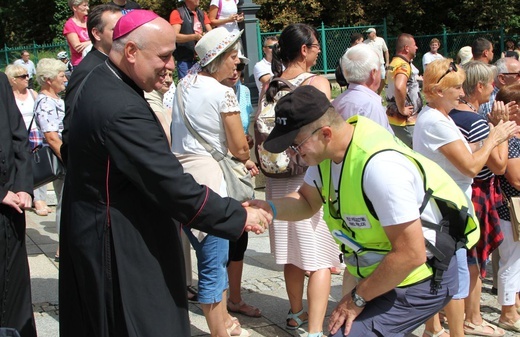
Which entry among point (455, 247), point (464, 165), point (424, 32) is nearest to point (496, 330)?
point (464, 165)

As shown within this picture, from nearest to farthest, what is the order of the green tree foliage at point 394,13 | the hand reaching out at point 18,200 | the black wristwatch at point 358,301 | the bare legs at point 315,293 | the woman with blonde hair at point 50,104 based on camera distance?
the black wristwatch at point 358,301
the hand reaching out at point 18,200
the bare legs at point 315,293
the woman with blonde hair at point 50,104
the green tree foliage at point 394,13

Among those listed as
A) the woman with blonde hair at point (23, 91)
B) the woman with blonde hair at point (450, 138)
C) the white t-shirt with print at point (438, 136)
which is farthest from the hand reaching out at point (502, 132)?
the woman with blonde hair at point (23, 91)

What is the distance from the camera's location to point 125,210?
292 cm

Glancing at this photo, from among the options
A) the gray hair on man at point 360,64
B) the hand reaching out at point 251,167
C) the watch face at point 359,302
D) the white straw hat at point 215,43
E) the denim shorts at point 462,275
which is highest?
the white straw hat at point 215,43

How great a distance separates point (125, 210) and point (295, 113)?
86cm

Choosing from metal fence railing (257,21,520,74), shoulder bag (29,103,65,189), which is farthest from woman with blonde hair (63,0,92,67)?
metal fence railing (257,21,520,74)

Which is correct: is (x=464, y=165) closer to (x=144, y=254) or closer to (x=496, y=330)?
(x=496, y=330)

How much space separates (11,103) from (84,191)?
1.46 meters

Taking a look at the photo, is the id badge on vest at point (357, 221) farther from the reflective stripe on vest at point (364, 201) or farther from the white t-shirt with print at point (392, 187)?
the white t-shirt with print at point (392, 187)

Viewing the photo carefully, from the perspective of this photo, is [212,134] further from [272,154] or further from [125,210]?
[125,210]

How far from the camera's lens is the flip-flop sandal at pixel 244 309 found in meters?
5.16

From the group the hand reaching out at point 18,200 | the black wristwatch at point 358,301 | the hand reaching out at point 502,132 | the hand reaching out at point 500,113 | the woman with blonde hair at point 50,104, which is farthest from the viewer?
the woman with blonde hair at point 50,104

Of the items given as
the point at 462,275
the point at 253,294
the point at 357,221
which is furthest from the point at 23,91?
the point at 357,221

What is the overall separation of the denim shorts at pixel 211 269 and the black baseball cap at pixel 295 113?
4.50 ft
